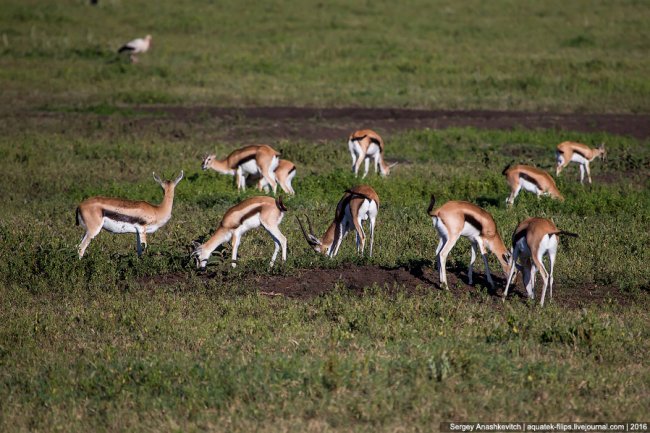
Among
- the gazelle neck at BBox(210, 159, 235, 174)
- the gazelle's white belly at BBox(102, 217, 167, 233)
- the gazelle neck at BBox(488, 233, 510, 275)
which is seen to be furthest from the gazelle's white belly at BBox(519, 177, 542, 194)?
the gazelle's white belly at BBox(102, 217, 167, 233)

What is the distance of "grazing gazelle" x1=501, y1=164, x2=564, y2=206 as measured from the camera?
13.5 meters

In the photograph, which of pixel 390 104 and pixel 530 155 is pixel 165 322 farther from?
pixel 390 104

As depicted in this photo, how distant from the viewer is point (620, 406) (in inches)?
269

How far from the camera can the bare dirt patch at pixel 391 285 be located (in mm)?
9570

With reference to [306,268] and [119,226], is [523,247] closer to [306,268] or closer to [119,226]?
[306,268]

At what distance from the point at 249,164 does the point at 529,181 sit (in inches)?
164

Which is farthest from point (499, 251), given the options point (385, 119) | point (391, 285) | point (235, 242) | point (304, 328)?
point (385, 119)

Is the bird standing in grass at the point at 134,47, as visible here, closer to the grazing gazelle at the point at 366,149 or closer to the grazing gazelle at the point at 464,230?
the grazing gazelle at the point at 366,149

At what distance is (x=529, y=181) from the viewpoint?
44.3ft

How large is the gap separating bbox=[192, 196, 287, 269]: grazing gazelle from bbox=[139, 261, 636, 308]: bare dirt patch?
562 mm

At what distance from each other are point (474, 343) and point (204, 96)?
15573 mm

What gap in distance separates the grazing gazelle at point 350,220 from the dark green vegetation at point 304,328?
0.86ft

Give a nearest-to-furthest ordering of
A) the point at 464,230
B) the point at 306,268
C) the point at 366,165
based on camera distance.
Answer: the point at 464,230, the point at 306,268, the point at 366,165

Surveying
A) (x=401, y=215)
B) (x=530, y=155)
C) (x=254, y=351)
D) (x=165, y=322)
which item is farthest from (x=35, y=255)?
(x=530, y=155)
